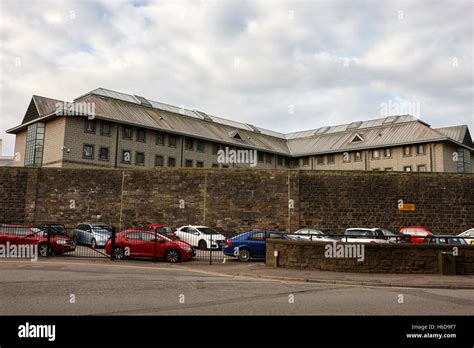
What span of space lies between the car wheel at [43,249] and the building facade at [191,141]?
27759mm

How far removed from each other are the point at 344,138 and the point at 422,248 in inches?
2104

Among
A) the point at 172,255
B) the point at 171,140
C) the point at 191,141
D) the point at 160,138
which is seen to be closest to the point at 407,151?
the point at 191,141

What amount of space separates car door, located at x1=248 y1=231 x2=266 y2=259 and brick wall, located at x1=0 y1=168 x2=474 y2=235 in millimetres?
11080

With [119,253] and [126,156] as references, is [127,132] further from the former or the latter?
[119,253]

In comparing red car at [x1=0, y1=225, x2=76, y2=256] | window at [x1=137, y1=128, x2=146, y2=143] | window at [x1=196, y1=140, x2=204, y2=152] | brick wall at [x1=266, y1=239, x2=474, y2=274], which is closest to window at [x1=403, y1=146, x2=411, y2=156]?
window at [x1=196, y1=140, x2=204, y2=152]

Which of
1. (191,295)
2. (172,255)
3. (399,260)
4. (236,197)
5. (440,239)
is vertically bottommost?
(191,295)

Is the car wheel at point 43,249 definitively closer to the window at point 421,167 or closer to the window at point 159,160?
the window at point 159,160

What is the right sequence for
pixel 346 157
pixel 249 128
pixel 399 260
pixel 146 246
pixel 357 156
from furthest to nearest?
pixel 249 128, pixel 346 157, pixel 357 156, pixel 146 246, pixel 399 260

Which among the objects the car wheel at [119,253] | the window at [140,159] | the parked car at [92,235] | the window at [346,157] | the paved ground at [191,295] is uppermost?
the window at [346,157]

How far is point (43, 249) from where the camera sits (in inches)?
808

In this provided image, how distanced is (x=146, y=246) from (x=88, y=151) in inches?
1237

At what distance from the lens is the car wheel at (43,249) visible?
2045 cm

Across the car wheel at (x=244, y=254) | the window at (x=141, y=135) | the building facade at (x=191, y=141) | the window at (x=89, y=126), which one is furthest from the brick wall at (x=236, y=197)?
the window at (x=141, y=135)
